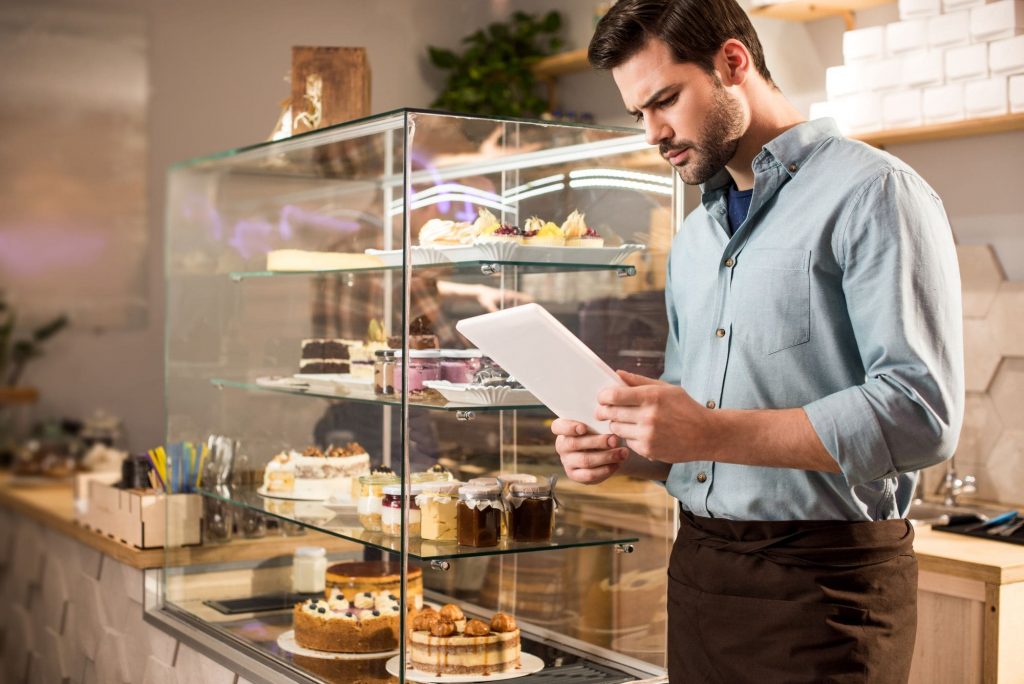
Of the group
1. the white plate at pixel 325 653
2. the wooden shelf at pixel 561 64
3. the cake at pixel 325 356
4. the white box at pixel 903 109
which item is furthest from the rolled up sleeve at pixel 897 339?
the wooden shelf at pixel 561 64

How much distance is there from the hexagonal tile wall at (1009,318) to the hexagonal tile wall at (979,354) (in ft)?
0.07

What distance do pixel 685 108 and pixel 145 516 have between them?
2.13 metres

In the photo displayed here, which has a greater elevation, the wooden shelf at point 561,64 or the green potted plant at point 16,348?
the wooden shelf at point 561,64

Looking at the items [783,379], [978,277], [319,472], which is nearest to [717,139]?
[783,379]

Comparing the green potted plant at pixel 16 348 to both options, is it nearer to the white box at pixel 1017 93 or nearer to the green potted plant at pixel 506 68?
the green potted plant at pixel 506 68

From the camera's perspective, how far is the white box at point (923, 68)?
305 centimetres

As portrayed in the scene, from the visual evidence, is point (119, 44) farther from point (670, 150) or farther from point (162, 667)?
point (670, 150)

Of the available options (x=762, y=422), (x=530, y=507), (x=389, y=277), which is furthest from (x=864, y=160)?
(x=389, y=277)

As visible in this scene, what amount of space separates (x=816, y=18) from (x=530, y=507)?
2.09 m

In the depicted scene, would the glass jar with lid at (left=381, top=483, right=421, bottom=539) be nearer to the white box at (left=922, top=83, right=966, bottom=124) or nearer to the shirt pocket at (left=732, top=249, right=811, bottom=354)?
the shirt pocket at (left=732, top=249, right=811, bottom=354)

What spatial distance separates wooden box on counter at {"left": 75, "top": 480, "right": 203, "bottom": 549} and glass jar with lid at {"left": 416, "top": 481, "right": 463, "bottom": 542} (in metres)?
1.14

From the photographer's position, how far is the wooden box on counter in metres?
3.15

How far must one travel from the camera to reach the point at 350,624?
98.7 inches

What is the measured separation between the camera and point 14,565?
177 inches
